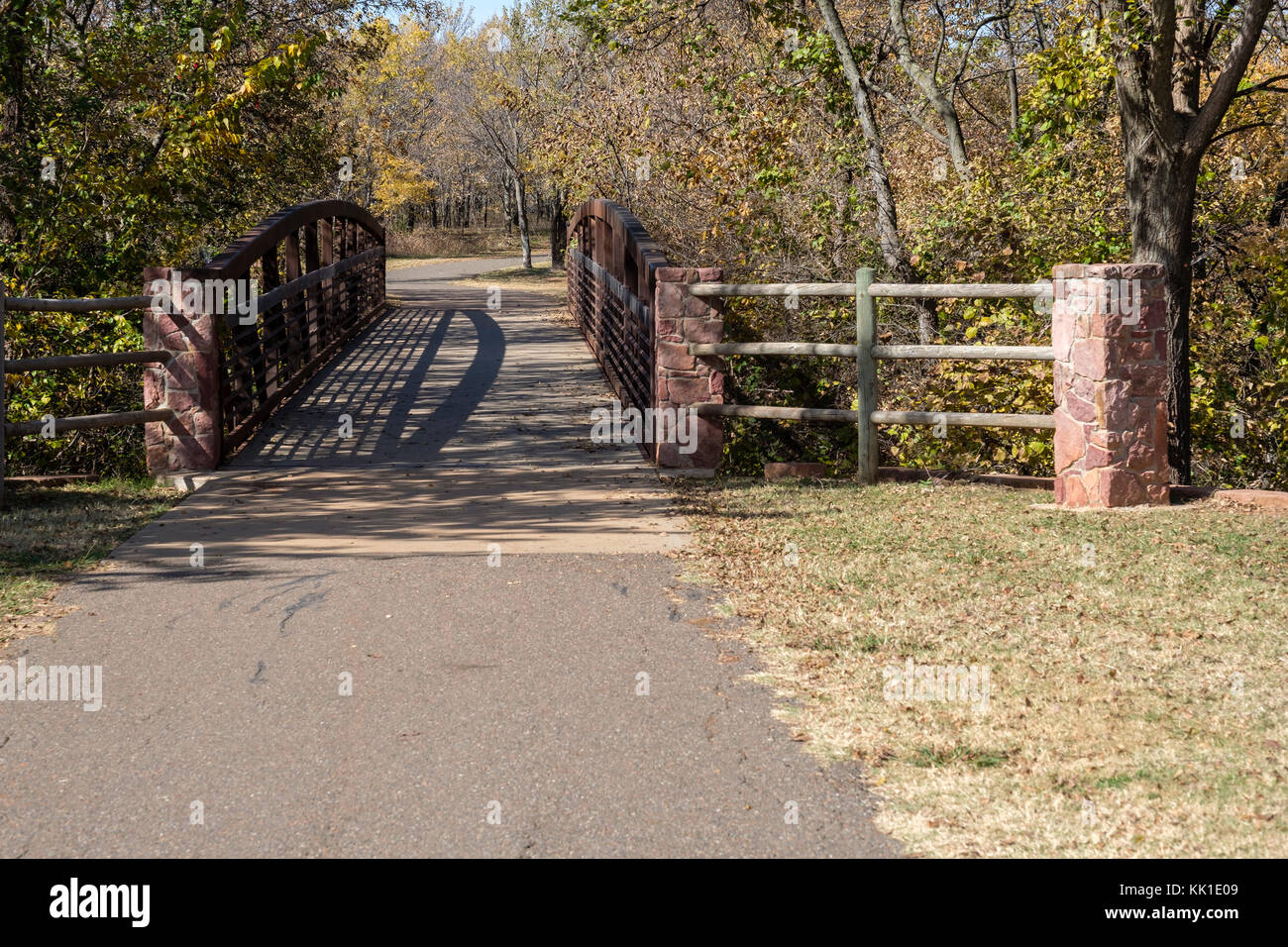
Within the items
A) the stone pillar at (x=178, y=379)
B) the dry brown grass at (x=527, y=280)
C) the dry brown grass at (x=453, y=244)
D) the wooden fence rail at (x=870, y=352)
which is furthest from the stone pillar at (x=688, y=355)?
the dry brown grass at (x=453, y=244)

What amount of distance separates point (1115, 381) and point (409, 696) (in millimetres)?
5307

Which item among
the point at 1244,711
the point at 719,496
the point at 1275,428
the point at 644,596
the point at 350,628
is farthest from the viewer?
the point at 1275,428

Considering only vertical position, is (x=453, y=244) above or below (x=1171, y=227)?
above

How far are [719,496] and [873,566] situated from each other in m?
2.33

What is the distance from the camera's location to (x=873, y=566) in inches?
283

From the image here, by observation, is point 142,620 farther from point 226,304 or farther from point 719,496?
point 226,304

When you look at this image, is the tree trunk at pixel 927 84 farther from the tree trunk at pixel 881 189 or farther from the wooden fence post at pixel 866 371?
the wooden fence post at pixel 866 371

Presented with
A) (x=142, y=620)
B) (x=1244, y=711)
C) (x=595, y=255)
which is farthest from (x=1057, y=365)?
(x=595, y=255)

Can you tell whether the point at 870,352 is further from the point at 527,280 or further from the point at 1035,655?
the point at 527,280

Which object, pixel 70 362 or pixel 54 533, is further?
pixel 70 362

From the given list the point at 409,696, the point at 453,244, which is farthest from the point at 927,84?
the point at 453,244

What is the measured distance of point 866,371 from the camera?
959 cm

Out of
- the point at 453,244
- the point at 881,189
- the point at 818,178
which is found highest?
the point at 453,244

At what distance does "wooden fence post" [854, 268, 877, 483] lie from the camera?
9.57 meters
